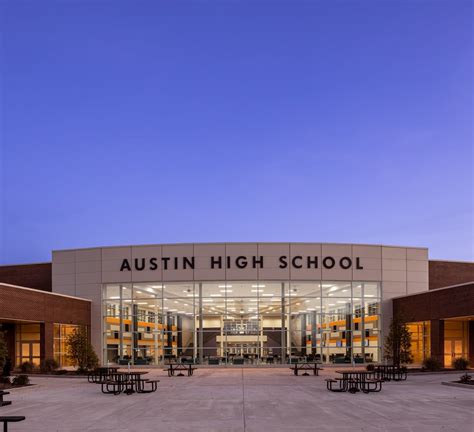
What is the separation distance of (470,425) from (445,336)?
23.3 metres

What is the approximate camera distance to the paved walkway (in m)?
13.6

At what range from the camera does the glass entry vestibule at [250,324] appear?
3931 centimetres

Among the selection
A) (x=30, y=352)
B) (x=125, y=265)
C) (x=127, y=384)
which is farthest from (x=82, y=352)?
(x=127, y=384)

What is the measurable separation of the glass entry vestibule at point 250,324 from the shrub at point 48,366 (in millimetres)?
6373

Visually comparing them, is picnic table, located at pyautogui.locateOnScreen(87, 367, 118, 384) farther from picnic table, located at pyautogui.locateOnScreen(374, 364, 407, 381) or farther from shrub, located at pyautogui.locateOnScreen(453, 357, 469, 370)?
shrub, located at pyautogui.locateOnScreen(453, 357, 469, 370)

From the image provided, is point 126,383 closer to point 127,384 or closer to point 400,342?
point 127,384

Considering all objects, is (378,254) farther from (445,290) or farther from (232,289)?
(232,289)

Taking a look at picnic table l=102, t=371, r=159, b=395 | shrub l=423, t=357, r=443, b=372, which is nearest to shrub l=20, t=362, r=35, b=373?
picnic table l=102, t=371, r=159, b=395

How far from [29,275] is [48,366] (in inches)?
506

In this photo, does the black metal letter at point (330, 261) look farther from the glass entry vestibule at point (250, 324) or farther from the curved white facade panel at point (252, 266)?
the glass entry vestibule at point (250, 324)

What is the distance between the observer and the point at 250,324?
130ft

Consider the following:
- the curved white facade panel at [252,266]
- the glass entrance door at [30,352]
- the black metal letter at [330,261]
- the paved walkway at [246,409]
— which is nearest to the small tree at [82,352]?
the glass entrance door at [30,352]

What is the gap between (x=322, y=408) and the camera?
16.5 m

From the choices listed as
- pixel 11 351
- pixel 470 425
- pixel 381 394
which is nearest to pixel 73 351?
pixel 11 351
